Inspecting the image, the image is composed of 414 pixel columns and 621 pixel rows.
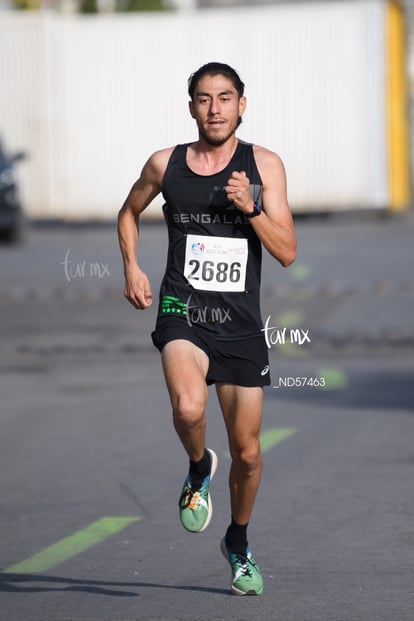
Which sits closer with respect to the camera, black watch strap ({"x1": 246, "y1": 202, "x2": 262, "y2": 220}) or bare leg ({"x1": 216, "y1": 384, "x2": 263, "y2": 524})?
black watch strap ({"x1": 246, "y1": 202, "x2": 262, "y2": 220})

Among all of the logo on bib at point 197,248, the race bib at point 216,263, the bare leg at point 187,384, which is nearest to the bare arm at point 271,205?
the race bib at point 216,263

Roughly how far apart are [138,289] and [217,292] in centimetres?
35

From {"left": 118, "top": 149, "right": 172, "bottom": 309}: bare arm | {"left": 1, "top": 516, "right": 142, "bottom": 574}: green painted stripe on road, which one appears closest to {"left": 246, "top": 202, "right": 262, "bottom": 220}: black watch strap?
{"left": 118, "top": 149, "right": 172, "bottom": 309}: bare arm

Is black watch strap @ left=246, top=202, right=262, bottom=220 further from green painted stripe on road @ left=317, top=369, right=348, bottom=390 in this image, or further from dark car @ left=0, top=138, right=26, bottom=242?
dark car @ left=0, top=138, right=26, bottom=242

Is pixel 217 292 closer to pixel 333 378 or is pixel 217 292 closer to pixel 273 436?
pixel 273 436

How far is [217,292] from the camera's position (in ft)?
21.3

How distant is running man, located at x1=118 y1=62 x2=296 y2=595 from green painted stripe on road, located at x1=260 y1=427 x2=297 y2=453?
3.41 metres

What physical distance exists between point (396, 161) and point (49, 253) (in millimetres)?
7999

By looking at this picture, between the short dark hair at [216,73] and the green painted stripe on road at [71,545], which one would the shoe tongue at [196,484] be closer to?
the green painted stripe on road at [71,545]

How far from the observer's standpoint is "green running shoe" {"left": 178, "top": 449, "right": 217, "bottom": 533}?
649 cm

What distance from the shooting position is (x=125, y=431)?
35.4 ft

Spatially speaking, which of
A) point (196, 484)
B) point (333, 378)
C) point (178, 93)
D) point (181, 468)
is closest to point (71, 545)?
point (196, 484)

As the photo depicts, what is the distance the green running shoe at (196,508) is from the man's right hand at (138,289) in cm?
75

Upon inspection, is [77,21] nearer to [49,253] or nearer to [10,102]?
[10,102]
